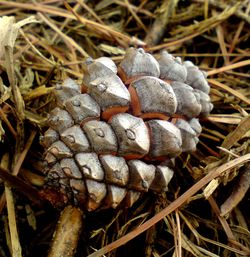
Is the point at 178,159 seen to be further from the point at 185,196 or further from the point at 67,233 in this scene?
the point at 67,233

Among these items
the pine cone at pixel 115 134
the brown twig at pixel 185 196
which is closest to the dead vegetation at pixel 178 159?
the brown twig at pixel 185 196

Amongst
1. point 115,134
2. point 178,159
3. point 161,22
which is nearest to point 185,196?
point 178,159

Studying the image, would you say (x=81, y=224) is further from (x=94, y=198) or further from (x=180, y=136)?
(x=180, y=136)

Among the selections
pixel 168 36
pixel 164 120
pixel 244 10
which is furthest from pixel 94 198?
pixel 244 10

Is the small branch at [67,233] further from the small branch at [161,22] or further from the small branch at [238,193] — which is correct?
the small branch at [161,22]

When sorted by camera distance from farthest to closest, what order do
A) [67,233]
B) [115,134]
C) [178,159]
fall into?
[178,159] → [67,233] → [115,134]

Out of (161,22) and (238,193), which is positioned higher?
(161,22)

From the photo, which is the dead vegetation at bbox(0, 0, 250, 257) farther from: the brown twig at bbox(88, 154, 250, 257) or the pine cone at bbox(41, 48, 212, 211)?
the pine cone at bbox(41, 48, 212, 211)
